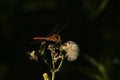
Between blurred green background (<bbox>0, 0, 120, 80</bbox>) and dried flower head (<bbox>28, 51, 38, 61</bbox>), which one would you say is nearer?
dried flower head (<bbox>28, 51, 38, 61</bbox>)

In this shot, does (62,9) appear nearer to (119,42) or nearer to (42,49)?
(119,42)

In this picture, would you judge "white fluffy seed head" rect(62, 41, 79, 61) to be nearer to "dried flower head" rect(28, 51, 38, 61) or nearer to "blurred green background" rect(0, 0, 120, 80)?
"dried flower head" rect(28, 51, 38, 61)

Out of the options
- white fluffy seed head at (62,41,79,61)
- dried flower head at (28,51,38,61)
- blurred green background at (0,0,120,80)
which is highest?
blurred green background at (0,0,120,80)

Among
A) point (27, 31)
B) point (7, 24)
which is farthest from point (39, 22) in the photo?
point (7, 24)

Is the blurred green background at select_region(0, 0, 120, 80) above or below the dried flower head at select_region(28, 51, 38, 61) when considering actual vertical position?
above

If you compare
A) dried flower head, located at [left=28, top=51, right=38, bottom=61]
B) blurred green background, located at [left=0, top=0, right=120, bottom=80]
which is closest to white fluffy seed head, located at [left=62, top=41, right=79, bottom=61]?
dried flower head, located at [left=28, top=51, right=38, bottom=61]

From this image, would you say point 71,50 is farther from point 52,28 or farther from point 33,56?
point 52,28
